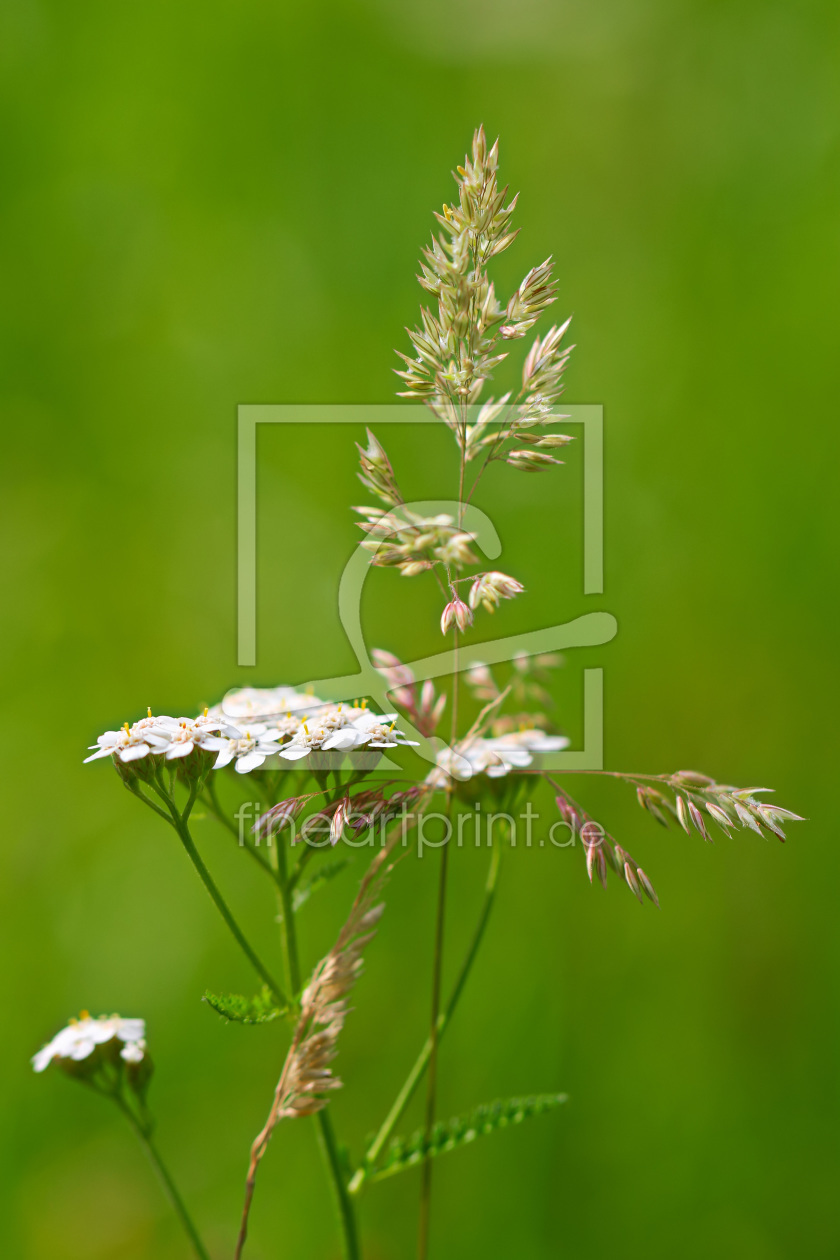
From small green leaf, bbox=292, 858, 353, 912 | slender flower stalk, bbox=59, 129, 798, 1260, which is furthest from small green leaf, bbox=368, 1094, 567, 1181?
small green leaf, bbox=292, 858, 353, 912

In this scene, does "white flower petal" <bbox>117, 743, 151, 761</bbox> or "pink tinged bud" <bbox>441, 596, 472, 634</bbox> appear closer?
"pink tinged bud" <bbox>441, 596, 472, 634</bbox>

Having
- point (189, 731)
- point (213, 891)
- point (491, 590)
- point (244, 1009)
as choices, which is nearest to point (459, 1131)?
point (244, 1009)

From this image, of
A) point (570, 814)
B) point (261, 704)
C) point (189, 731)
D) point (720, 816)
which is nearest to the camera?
point (720, 816)

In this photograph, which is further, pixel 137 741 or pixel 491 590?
pixel 137 741

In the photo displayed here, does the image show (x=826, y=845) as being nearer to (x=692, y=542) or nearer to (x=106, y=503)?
(x=692, y=542)

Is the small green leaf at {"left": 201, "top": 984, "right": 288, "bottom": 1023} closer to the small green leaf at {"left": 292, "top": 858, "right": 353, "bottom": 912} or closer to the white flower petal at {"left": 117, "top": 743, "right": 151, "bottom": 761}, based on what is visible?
the small green leaf at {"left": 292, "top": 858, "right": 353, "bottom": 912}

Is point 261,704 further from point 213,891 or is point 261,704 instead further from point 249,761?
point 213,891
